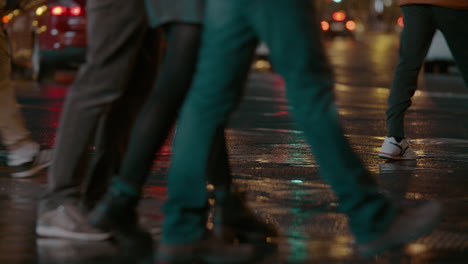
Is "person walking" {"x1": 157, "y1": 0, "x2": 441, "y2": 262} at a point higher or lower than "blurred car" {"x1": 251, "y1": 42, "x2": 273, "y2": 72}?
higher

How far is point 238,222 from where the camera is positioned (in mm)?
4512

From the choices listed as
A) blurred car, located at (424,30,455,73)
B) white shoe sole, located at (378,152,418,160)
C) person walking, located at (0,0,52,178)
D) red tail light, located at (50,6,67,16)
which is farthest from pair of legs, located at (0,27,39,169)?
blurred car, located at (424,30,455,73)

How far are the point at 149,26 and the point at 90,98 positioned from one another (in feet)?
1.30

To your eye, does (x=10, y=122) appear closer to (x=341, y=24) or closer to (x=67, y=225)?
(x=67, y=225)

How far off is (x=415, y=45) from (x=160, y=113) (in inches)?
122

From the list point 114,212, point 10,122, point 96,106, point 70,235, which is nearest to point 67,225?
point 70,235

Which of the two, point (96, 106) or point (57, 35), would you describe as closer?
point (96, 106)

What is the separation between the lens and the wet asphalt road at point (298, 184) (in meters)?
4.20

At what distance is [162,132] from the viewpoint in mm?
4215

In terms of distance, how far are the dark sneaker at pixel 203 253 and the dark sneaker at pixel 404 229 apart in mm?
468

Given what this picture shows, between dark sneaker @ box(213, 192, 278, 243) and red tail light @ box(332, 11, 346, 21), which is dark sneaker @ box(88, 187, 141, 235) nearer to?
dark sneaker @ box(213, 192, 278, 243)

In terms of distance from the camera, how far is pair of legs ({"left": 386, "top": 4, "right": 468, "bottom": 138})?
6590 mm

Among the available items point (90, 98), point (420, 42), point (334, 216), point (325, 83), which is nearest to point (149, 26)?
point (90, 98)

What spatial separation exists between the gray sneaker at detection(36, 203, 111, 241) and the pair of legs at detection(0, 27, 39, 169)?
2083 mm
